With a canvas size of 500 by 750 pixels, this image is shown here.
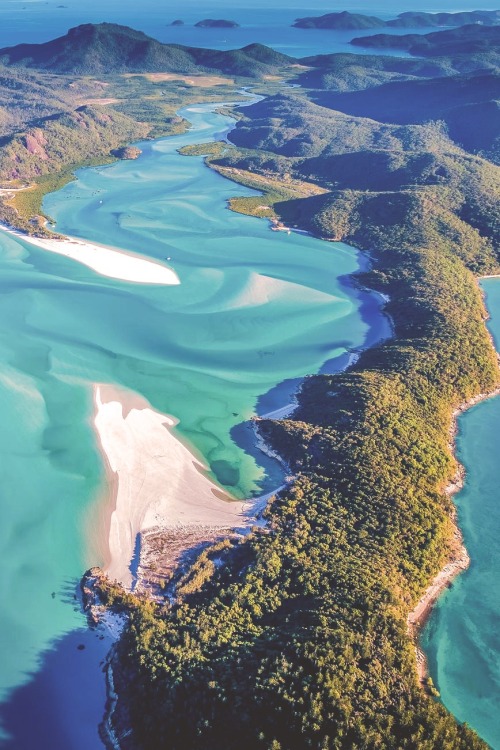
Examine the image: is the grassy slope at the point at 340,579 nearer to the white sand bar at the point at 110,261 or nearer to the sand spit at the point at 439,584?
the sand spit at the point at 439,584

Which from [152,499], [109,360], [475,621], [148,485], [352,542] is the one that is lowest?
[475,621]

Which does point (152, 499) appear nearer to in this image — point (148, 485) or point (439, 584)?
point (148, 485)

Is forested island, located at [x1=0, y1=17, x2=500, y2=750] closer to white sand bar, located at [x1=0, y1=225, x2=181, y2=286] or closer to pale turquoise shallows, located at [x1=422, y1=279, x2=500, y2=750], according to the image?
pale turquoise shallows, located at [x1=422, y1=279, x2=500, y2=750]

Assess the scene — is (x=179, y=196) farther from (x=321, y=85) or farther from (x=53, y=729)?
(x=321, y=85)

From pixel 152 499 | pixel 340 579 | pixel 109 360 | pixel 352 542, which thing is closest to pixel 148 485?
pixel 152 499

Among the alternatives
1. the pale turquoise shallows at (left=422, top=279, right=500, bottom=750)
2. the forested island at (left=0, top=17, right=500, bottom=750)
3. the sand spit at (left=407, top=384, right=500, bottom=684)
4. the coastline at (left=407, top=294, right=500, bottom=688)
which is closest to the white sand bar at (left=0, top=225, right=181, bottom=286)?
the forested island at (left=0, top=17, right=500, bottom=750)

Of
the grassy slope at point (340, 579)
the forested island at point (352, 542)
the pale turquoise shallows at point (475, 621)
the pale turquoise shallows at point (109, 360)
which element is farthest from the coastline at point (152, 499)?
the pale turquoise shallows at point (475, 621)
